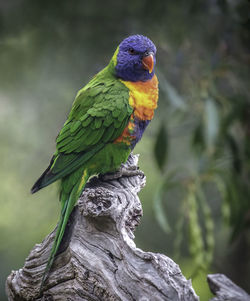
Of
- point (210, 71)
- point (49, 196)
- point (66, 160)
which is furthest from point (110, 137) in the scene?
point (49, 196)

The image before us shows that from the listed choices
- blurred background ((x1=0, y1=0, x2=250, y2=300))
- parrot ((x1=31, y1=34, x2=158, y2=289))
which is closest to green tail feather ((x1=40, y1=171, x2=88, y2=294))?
parrot ((x1=31, y1=34, x2=158, y2=289))

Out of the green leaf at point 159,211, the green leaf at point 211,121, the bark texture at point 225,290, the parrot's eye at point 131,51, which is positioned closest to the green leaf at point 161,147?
the green leaf at point 159,211

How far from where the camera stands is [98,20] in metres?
3.29

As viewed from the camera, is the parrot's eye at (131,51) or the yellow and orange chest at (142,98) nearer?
the yellow and orange chest at (142,98)

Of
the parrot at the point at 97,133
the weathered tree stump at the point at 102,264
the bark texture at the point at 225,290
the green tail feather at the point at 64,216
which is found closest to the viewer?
the weathered tree stump at the point at 102,264

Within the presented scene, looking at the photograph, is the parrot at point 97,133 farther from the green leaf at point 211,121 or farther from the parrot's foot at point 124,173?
the green leaf at point 211,121

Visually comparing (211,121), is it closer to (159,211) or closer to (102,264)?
(159,211)

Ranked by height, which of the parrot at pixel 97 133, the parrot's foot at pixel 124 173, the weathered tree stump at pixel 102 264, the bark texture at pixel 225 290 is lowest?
the bark texture at pixel 225 290

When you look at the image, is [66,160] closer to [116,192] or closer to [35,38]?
[116,192]

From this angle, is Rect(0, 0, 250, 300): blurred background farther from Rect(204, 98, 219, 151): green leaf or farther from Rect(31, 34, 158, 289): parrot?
Rect(31, 34, 158, 289): parrot

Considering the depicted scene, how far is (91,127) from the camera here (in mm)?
2041

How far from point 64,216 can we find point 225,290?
688 mm

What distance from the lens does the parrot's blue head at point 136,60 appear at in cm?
222

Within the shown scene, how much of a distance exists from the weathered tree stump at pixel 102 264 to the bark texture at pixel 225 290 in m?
0.25
